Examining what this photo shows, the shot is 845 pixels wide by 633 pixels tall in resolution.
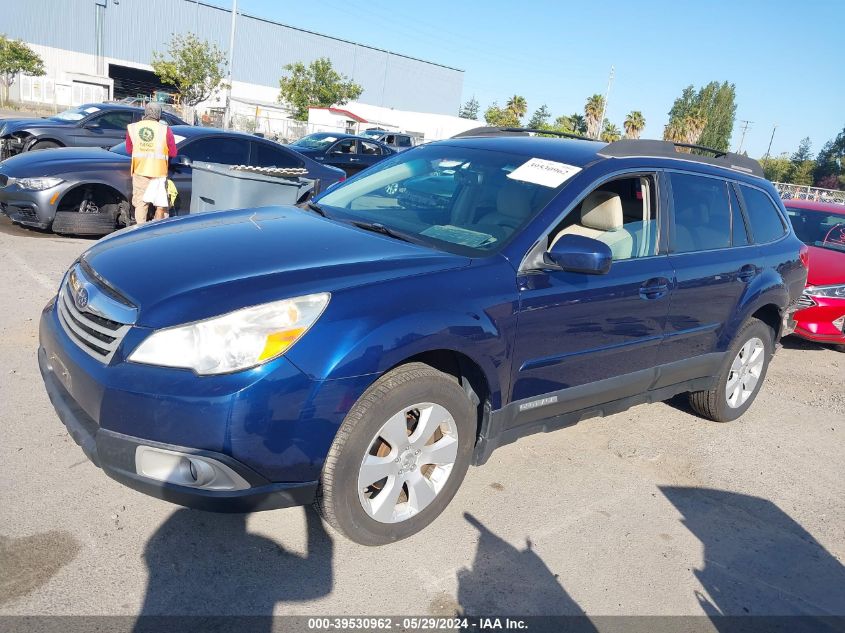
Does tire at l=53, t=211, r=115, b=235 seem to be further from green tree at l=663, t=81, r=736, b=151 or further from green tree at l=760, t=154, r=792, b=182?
green tree at l=663, t=81, r=736, b=151

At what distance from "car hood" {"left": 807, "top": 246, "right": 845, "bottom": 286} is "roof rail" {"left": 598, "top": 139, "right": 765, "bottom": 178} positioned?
2.58m

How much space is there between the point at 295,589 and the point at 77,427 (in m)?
1.07

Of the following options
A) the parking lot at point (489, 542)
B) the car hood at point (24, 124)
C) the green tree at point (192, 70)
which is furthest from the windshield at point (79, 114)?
the green tree at point (192, 70)

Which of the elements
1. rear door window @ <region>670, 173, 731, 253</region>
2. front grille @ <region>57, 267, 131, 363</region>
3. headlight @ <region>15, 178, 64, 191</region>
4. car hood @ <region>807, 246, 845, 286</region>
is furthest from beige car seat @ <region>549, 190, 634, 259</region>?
headlight @ <region>15, 178, 64, 191</region>

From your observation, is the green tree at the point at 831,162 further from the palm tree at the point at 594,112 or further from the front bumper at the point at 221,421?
the front bumper at the point at 221,421

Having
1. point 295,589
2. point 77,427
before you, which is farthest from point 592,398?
point 77,427

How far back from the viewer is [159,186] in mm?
7711

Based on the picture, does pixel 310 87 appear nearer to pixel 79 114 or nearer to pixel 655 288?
pixel 79 114

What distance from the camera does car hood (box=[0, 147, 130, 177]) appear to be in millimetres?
7812

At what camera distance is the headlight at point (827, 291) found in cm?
688

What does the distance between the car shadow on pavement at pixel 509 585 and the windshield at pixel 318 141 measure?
1419cm

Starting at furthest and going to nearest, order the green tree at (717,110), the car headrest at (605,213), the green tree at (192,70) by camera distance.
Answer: the green tree at (717,110)
the green tree at (192,70)
the car headrest at (605,213)

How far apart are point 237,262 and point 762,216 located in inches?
153

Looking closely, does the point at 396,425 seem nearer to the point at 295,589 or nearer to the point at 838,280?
the point at 295,589
